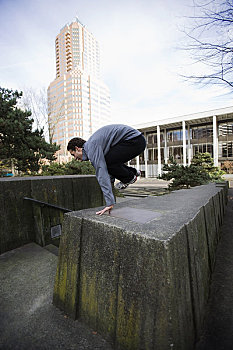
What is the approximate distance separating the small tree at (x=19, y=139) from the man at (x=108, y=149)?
10975mm

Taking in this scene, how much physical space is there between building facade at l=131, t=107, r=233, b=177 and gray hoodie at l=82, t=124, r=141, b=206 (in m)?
29.7

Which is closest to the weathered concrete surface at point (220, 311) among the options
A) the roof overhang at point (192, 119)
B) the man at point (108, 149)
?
the man at point (108, 149)

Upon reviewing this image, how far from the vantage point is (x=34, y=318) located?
1.58 meters

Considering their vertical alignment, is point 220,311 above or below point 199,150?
below

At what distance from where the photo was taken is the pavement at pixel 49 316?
4.16 ft

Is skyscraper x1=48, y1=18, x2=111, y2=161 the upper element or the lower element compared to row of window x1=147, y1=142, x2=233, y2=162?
upper

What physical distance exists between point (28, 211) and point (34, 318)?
2.00 meters

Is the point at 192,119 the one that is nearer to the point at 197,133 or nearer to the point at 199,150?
the point at 197,133

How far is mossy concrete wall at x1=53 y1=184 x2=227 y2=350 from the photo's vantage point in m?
1.02

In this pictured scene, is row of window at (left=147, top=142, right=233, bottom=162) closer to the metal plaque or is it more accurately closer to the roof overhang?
the roof overhang

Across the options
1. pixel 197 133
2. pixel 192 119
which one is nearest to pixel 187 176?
pixel 192 119

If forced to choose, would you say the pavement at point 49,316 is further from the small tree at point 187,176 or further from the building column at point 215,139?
the building column at point 215,139

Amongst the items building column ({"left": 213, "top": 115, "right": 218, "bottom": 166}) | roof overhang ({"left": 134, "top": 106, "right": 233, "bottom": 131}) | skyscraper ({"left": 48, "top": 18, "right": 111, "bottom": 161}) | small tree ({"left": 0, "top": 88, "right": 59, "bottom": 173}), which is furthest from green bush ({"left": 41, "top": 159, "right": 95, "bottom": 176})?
skyscraper ({"left": 48, "top": 18, "right": 111, "bottom": 161})

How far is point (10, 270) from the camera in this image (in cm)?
243
